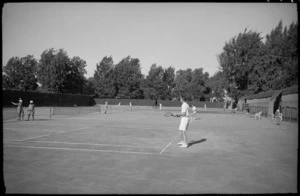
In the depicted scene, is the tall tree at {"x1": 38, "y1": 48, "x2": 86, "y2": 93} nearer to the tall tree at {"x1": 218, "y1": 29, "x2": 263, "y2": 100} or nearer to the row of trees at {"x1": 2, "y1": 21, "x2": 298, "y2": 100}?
the row of trees at {"x1": 2, "y1": 21, "x2": 298, "y2": 100}

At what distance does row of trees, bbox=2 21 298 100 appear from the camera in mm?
62406

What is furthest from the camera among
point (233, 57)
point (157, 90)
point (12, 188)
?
point (157, 90)

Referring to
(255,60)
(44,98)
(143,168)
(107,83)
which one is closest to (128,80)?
(107,83)

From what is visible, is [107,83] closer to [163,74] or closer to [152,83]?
[152,83]

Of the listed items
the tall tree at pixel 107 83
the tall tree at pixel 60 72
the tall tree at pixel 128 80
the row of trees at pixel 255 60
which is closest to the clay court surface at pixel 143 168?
the row of trees at pixel 255 60

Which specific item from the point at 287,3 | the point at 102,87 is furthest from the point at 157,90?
the point at 287,3

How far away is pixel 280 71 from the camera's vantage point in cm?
5841

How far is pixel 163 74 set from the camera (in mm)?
104688

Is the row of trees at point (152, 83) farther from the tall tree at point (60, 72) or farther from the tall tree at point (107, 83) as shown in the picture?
the tall tree at point (60, 72)

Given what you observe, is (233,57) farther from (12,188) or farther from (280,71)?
(12,188)

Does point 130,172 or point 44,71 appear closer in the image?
point 130,172

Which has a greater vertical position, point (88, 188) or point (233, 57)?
point (233, 57)

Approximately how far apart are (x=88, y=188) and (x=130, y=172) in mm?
1571

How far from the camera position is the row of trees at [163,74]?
6241 cm
